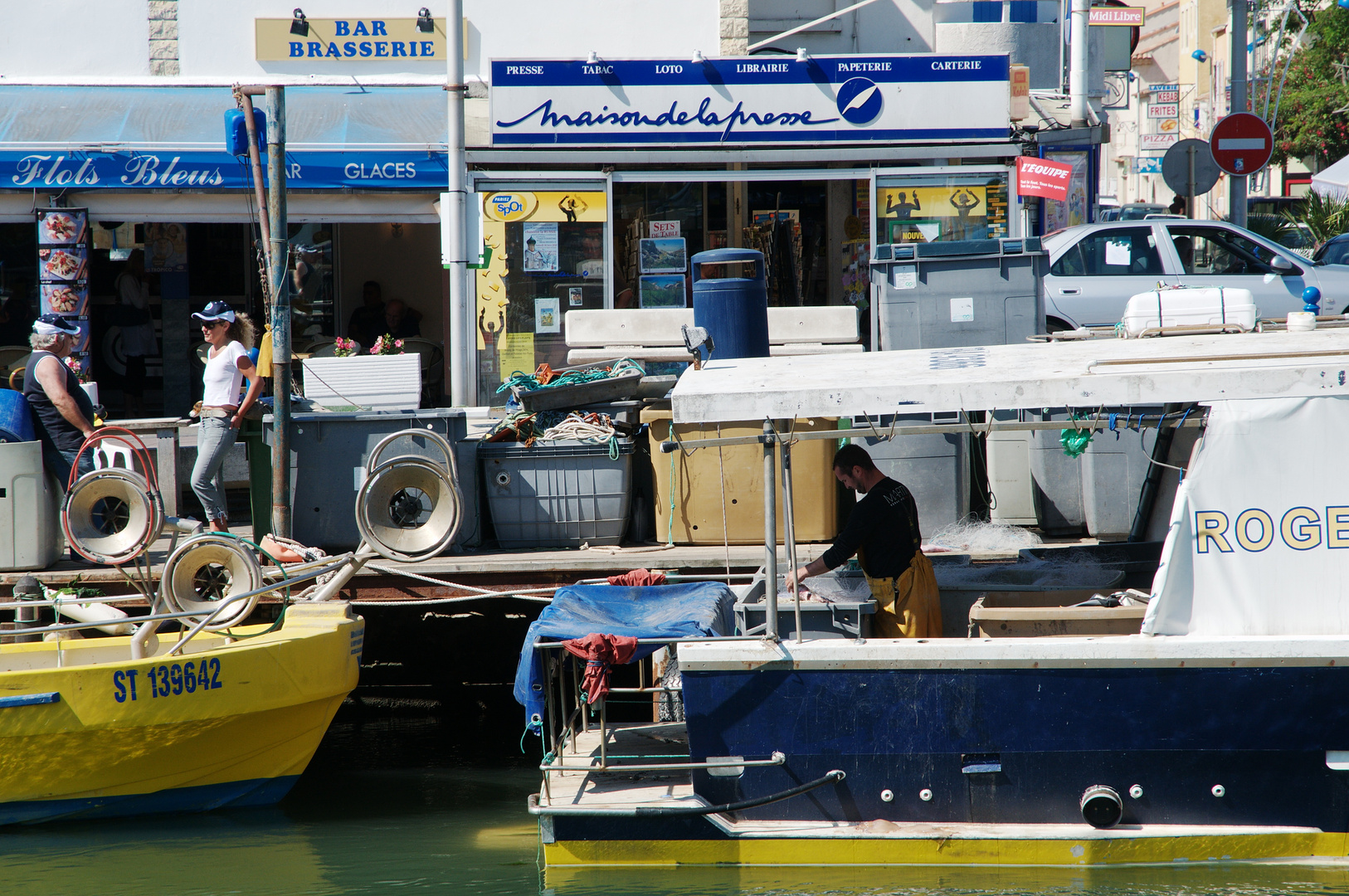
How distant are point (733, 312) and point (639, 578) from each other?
8.57 ft

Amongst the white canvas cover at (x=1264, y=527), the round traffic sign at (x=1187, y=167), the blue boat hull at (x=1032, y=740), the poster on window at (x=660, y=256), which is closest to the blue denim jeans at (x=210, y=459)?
the blue boat hull at (x=1032, y=740)

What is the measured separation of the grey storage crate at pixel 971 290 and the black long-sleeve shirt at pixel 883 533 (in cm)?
263

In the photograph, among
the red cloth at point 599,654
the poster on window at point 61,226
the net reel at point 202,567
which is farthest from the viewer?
the poster on window at point 61,226

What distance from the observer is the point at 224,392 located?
8148 mm

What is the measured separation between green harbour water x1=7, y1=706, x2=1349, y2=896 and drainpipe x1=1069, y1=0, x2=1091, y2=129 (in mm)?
10378

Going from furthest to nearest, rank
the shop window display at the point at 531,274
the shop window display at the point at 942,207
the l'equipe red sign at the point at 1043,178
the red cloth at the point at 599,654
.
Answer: the l'equipe red sign at the point at 1043,178
the shop window display at the point at 942,207
the shop window display at the point at 531,274
the red cloth at the point at 599,654

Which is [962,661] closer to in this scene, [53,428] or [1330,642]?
[1330,642]

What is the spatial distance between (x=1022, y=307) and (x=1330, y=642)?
155 inches

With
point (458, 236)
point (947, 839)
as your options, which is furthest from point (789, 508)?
point (458, 236)

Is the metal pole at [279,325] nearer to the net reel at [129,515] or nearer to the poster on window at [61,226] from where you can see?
the net reel at [129,515]

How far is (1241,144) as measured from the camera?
12.0 meters

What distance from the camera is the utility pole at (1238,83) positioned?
13297 mm

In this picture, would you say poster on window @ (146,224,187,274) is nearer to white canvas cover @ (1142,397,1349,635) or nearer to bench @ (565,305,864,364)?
bench @ (565,305,864,364)

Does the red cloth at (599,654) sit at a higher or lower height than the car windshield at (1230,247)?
lower
